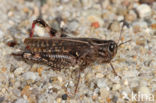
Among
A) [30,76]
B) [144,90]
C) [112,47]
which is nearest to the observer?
[144,90]

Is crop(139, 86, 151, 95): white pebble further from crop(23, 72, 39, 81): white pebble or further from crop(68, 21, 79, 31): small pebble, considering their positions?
crop(68, 21, 79, 31): small pebble

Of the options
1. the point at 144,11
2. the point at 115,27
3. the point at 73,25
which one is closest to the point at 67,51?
the point at 73,25

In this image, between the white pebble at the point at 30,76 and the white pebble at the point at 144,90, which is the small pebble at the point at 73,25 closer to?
the white pebble at the point at 30,76

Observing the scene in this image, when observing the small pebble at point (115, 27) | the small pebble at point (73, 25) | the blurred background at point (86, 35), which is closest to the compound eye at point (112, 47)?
the blurred background at point (86, 35)

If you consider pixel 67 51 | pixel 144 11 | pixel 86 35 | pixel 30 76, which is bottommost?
pixel 30 76

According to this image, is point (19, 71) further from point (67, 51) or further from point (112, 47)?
point (112, 47)

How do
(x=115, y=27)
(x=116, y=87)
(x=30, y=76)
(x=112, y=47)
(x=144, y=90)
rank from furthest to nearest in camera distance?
1. (x=115, y=27)
2. (x=30, y=76)
3. (x=112, y=47)
4. (x=116, y=87)
5. (x=144, y=90)

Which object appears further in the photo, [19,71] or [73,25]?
[73,25]

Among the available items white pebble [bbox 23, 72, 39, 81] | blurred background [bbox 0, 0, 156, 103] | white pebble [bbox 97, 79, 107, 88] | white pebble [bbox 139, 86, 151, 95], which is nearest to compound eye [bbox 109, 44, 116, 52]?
blurred background [bbox 0, 0, 156, 103]

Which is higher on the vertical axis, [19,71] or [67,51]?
[67,51]

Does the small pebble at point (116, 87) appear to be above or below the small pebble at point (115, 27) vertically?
below
